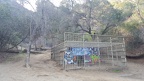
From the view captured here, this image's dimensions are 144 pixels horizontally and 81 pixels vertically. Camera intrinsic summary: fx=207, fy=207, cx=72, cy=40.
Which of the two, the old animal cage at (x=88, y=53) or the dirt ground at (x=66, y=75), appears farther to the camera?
the old animal cage at (x=88, y=53)

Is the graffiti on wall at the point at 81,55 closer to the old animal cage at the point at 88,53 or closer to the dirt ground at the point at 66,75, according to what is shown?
the old animal cage at the point at 88,53

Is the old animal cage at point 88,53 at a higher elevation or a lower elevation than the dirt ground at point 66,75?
higher

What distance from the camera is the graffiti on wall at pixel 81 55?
17.0 m

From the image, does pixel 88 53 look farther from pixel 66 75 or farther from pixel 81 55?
pixel 66 75

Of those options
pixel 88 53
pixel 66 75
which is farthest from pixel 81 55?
pixel 66 75

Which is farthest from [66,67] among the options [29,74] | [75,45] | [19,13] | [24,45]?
[24,45]

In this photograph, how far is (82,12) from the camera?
23.4m

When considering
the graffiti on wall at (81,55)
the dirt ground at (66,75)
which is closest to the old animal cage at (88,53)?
the graffiti on wall at (81,55)

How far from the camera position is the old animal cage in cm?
1697

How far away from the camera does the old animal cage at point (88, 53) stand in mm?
16969

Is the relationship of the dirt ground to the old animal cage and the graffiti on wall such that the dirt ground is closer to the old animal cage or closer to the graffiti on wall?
the old animal cage

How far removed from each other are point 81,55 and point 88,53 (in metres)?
0.71

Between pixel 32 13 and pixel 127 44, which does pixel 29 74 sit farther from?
pixel 127 44

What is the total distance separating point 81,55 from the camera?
691 inches
